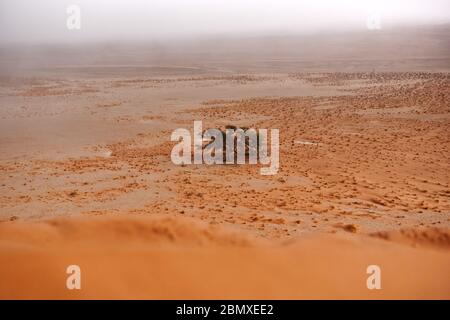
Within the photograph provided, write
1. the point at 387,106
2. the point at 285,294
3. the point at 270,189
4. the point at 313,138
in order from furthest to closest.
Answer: the point at 387,106 < the point at 313,138 < the point at 270,189 < the point at 285,294

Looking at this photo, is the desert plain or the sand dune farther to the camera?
the desert plain

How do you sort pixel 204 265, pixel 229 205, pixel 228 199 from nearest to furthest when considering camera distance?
pixel 204 265
pixel 229 205
pixel 228 199

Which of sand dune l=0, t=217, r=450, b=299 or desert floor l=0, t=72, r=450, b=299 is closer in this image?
sand dune l=0, t=217, r=450, b=299

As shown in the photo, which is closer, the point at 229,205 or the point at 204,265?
the point at 204,265

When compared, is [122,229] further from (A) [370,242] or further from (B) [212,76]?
(B) [212,76]

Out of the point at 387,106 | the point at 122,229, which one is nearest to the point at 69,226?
the point at 122,229

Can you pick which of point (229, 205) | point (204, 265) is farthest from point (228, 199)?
point (204, 265)

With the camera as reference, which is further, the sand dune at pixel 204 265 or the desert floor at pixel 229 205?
the desert floor at pixel 229 205

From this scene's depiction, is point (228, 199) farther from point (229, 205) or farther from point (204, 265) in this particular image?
point (204, 265)
